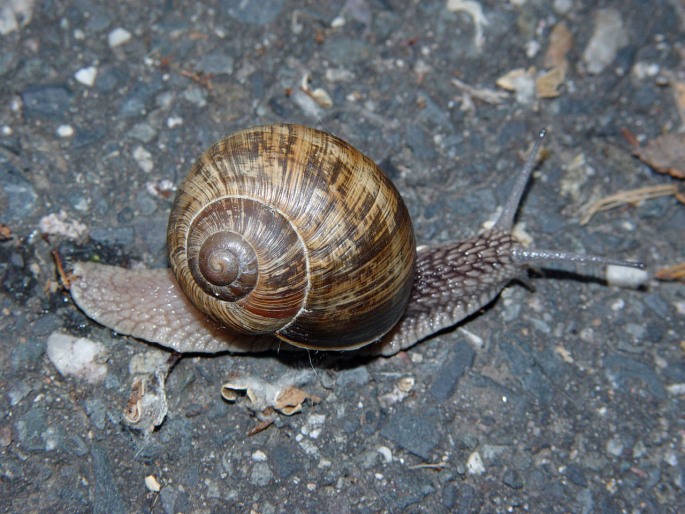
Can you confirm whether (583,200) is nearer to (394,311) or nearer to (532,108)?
(532,108)

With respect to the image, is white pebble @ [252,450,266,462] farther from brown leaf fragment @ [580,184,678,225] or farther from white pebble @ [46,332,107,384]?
brown leaf fragment @ [580,184,678,225]

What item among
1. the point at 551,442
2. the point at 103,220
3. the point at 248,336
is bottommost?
the point at 551,442

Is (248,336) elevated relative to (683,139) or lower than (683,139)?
lower

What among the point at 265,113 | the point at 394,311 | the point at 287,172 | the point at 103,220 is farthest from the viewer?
the point at 265,113

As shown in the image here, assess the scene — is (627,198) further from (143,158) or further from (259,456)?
(143,158)

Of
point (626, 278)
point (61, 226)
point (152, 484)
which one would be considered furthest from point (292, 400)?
point (626, 278)

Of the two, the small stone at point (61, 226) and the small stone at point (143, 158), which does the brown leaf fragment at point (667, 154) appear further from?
the small stone at point (61, 226)

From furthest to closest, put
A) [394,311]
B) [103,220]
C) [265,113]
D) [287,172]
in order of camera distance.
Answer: [265,113], [103,220], [394,311], [287,172]

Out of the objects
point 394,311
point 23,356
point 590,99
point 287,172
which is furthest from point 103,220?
point 590,99
